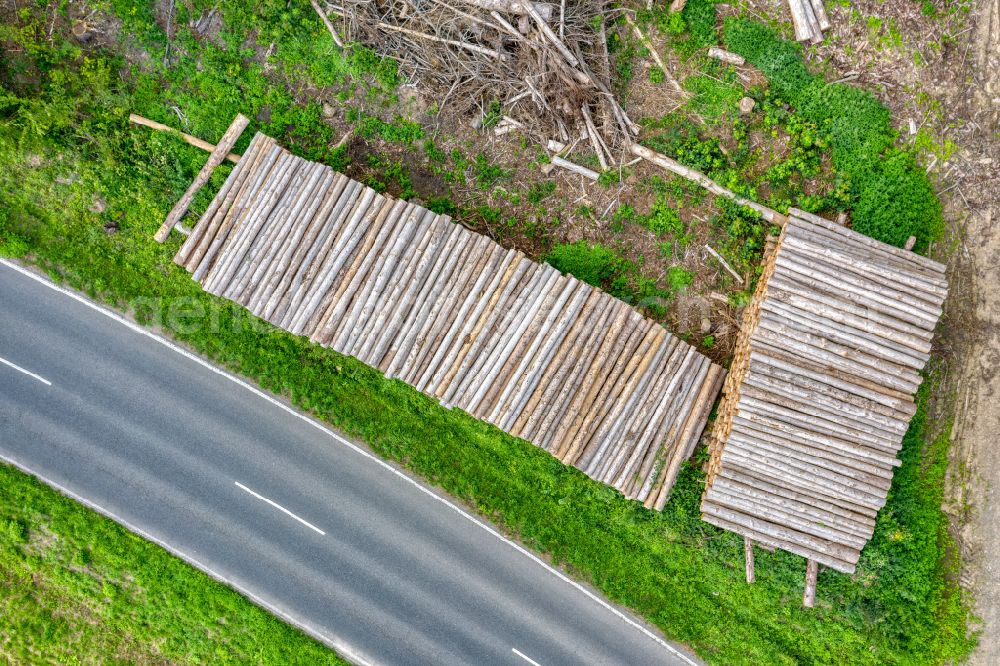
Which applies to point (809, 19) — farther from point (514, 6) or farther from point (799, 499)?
point (799, 499)

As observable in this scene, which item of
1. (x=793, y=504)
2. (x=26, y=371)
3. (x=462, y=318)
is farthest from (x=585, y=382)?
(x=26, y=371)

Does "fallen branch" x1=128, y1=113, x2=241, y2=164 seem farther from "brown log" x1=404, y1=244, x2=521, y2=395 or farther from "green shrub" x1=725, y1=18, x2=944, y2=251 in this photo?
"green shrub" x1=725, y1=18, x2=944, y2=251

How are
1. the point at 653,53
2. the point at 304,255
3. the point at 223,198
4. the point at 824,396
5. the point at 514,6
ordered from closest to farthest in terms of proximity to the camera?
the point at 824,396, the point at 304,255, the point at 514,6, the point at 223,198, the point at 653,53

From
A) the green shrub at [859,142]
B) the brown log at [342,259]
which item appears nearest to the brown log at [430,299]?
the brown log at [342,259]

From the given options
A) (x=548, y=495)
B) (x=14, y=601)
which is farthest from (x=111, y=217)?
(x=548, y=495)

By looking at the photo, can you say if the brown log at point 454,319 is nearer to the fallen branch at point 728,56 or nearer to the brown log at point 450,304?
the brown log at point 450,304

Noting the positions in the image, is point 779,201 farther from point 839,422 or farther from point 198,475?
point 198,475
